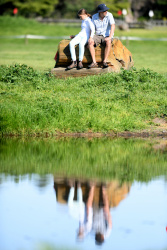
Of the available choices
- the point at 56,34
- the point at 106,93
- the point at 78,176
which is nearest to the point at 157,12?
the point at 56,34

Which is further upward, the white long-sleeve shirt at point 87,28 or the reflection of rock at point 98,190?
the white long-sleeve shirt at point 87,28

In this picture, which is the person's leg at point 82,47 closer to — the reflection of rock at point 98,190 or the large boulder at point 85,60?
the large boulder at point 85,60

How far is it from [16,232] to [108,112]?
314 inches

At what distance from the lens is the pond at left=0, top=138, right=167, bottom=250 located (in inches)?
250

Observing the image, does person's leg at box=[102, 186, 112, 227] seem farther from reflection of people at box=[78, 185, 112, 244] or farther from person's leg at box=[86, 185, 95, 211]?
person's leg at box=[86, 185, 95, 211]

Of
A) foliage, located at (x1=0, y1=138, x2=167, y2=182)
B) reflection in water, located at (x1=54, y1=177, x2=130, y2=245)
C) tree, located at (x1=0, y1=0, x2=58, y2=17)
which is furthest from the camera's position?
tree, located at (x1=0, y1=0, x2=58, y2=17)

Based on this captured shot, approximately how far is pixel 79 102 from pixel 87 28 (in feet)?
9.32

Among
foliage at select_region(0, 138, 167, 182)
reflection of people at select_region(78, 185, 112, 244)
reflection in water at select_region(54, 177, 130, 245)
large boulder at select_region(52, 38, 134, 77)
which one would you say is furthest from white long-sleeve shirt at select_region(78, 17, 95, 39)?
reflection of people at select_region(78, 185, 112, 244)

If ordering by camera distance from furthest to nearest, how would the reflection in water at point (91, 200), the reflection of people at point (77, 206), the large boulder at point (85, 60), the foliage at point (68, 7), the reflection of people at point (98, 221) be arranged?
the foliage at point (68, 7) < the large boulder at point (85, 60) < the reflection of people at point (77, 206) < the reflection in water at point (91, 200) < the reflection of people at point (98, 221)

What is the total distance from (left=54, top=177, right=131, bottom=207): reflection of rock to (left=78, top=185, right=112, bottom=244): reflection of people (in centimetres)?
12

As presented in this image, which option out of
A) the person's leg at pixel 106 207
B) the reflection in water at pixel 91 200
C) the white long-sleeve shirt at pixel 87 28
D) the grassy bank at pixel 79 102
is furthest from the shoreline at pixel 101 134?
the person's leg at pixel 106 207

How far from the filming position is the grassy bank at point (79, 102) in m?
13.7

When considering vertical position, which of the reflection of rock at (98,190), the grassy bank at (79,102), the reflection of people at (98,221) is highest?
the reflection of people at (98,221)

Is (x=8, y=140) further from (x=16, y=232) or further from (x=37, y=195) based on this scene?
(x=16, y=232)
